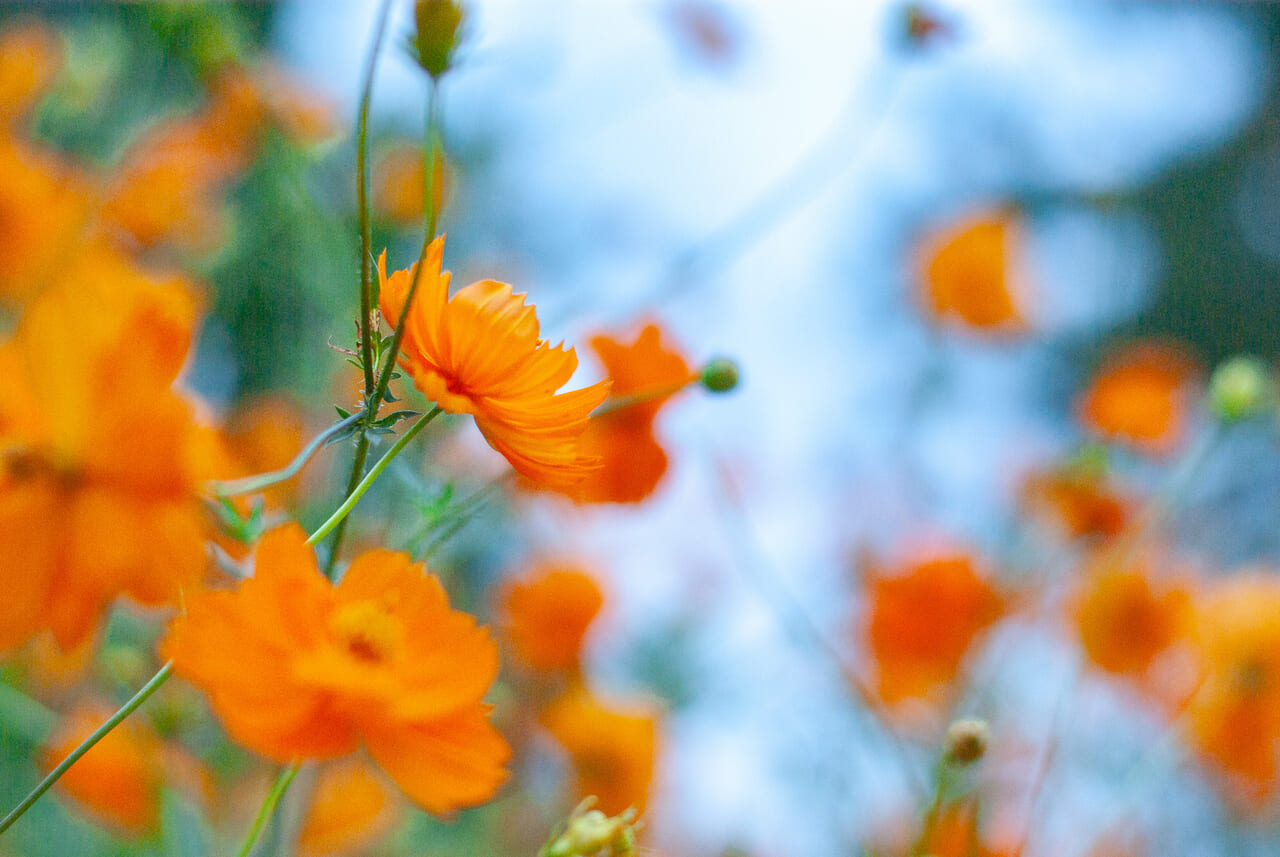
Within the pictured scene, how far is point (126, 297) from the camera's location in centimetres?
29

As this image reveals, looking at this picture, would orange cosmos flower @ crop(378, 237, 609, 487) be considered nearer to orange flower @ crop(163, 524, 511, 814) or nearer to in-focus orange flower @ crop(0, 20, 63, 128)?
orange flower @ crop(163, 524, 511, 814)

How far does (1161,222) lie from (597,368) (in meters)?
3.37

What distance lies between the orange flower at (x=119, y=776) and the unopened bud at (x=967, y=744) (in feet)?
1.21

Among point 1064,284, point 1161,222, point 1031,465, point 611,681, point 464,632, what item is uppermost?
point 1161,222

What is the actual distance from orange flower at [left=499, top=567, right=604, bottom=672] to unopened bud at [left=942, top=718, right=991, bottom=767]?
0.41 m

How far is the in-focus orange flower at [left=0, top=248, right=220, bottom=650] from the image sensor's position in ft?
0.82

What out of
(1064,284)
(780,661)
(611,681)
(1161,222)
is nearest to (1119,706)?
(780,661)

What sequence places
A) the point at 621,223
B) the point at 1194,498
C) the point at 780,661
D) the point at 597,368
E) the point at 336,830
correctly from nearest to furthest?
the point at 597,368 < the point at 336,830 < the point at 1194,498 < the point at 780,661 < the point at 621,223

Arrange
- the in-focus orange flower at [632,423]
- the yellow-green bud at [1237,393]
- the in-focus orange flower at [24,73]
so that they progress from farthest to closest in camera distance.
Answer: the in-focus orange flower at [24,73] → the yellow-green bud at [1237,393] → the in-focus orange flower at [632,423]

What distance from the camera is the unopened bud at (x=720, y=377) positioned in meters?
0.37

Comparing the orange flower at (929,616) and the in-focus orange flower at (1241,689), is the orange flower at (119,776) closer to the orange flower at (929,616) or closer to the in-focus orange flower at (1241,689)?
the orange flower at (929,616)

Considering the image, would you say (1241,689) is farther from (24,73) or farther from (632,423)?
(24,73)

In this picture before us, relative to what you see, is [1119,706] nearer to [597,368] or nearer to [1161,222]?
[597,368]

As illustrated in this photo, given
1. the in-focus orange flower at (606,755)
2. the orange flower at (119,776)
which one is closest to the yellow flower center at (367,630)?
the orange flower at (119,776)
